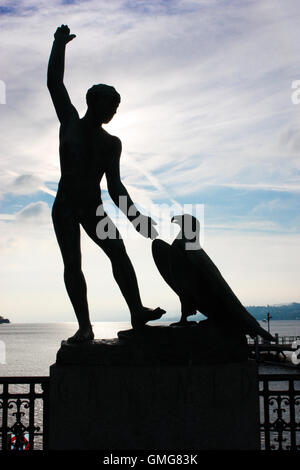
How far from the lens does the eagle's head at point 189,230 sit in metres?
5.27

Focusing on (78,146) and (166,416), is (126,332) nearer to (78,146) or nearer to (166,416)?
(166,416)

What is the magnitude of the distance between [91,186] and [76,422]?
258 centimetres

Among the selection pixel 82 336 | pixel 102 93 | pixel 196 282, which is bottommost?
pixel 82 336

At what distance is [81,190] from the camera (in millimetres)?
5418

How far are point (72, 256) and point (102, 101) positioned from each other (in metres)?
1.84

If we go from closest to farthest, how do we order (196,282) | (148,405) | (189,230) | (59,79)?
(148,405), (196,282), (189,230), (59,79)

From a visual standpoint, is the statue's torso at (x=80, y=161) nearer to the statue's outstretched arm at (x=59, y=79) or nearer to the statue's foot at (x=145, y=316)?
the statue's outstretched arm at (x=59, y=79)

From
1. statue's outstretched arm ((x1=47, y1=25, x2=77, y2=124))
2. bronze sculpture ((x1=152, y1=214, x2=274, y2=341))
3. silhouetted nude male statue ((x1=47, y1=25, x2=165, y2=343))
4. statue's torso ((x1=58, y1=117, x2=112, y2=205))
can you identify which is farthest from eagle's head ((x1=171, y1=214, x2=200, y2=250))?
statue's outstretched arm ((x1=47, y1=25, x2=77, y2=124))

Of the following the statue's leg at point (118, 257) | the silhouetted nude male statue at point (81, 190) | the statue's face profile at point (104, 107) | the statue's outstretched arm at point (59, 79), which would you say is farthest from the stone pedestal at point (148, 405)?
the statue's outstretched arm at point (59, 79)

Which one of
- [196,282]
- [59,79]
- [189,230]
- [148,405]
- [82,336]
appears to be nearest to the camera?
[148,405]

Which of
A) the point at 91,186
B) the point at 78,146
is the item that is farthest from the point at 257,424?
the point at 78,146

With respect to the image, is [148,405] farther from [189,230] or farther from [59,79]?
[59,79]

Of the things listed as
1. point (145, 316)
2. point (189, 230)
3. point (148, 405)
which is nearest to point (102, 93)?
point (189, 230)
